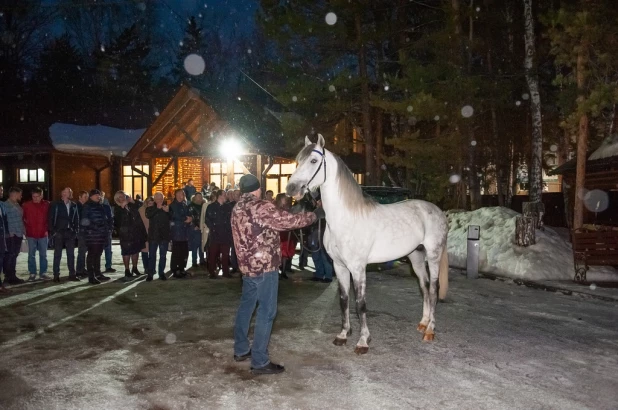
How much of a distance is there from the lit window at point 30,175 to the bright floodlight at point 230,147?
1031 cm

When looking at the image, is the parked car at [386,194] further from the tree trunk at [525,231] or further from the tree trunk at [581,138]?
the tree trunk at [581,138]

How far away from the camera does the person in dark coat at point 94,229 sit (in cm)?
1030

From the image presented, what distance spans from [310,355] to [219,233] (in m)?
6.03

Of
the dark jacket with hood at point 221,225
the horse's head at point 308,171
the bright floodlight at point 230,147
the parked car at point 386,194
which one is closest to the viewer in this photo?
the horse's head at point 308,171

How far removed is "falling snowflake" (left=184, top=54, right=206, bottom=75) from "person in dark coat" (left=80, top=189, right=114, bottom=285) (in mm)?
35641

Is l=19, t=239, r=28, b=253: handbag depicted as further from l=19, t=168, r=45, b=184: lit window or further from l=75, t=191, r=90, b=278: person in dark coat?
l=19, t=168, r=45, b=184: lit window

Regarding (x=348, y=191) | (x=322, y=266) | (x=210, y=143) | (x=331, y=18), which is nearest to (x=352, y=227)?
(x=348, y=191)

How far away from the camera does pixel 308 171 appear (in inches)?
213

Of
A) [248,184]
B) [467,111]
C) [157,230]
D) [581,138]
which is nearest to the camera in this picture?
[248,184]

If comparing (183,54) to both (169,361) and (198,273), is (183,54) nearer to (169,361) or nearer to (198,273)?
(198,273)

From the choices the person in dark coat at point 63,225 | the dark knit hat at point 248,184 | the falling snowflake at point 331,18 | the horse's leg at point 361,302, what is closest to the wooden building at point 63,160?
the falling snowflake at point 331,18

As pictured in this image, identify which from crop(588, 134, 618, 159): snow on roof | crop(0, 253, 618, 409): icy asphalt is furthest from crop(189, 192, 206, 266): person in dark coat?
crop(588, 134, 618, 159): snow on roof

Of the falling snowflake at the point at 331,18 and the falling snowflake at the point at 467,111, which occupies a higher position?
the falling snowflake at the point at 331,18

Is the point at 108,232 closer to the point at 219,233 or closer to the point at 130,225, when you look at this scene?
the point at 130,225
